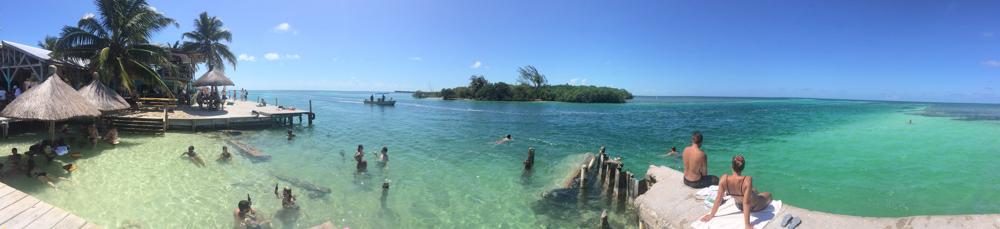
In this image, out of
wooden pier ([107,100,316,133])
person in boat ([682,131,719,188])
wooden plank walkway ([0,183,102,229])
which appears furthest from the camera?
wooden pier ([107,100,316,133])

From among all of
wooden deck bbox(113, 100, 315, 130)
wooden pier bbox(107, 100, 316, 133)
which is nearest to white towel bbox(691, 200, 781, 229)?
wooden pier bbox(107, 100, 316, 133)

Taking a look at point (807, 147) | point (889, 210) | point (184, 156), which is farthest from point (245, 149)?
point (807, 147)

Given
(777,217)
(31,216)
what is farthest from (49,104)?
(777,217)

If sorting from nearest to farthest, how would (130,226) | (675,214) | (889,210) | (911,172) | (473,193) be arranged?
1. (675,214)
2. (130,226)
3. (889,210)
4. (473,193)
5. (911,172)

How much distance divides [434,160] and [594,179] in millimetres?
7622

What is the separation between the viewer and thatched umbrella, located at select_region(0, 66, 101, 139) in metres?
14.0

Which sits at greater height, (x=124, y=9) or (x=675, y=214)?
(x=124, y=9)

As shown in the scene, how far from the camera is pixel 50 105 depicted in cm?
1437

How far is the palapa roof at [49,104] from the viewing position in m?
14.0

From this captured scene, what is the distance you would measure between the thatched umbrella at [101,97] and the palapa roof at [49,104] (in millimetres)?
1604

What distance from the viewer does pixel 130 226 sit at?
30.7ft

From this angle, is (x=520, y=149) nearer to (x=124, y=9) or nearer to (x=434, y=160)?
(x=434, y=160)

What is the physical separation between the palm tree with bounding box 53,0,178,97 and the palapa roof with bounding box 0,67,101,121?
6458 mm

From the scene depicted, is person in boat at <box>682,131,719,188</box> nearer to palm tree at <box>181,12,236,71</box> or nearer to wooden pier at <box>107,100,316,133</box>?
wooden pier at <box>107,100,316,133</box>
